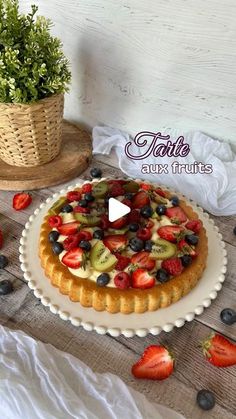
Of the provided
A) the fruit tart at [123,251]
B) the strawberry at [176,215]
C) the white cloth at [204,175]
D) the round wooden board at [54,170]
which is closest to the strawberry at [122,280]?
the fruit tart at [123,251]

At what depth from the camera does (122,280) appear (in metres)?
0.92

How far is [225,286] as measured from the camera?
3.43 ft

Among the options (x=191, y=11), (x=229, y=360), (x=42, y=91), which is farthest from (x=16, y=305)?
(x=191, y=11)

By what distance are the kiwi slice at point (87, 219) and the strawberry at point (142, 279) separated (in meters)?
0.18

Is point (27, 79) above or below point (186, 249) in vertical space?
above

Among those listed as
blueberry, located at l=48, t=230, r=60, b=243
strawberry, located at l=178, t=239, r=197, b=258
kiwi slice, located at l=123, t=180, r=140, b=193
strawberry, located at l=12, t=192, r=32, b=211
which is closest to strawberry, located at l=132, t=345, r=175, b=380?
strawberry, located at l=178, t=239, r=197, b=258

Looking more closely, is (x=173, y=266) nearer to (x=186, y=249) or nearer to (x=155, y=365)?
(x=186, y=249)

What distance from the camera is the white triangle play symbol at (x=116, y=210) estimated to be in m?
1.01

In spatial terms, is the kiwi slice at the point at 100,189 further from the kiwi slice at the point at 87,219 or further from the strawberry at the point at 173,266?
the strawberry at the point at 173,266

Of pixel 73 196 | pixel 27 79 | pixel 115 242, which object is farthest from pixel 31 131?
pixel 115 242

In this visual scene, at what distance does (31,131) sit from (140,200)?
0.40 meters

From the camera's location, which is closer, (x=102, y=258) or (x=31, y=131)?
(x=102, y=258)

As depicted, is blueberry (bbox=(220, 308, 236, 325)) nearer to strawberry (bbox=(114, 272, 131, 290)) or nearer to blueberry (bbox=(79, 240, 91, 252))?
strawberry (bbox=(114, 272, 131, 290))

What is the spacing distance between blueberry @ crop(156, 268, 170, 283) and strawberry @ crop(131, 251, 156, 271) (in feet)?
0.06
